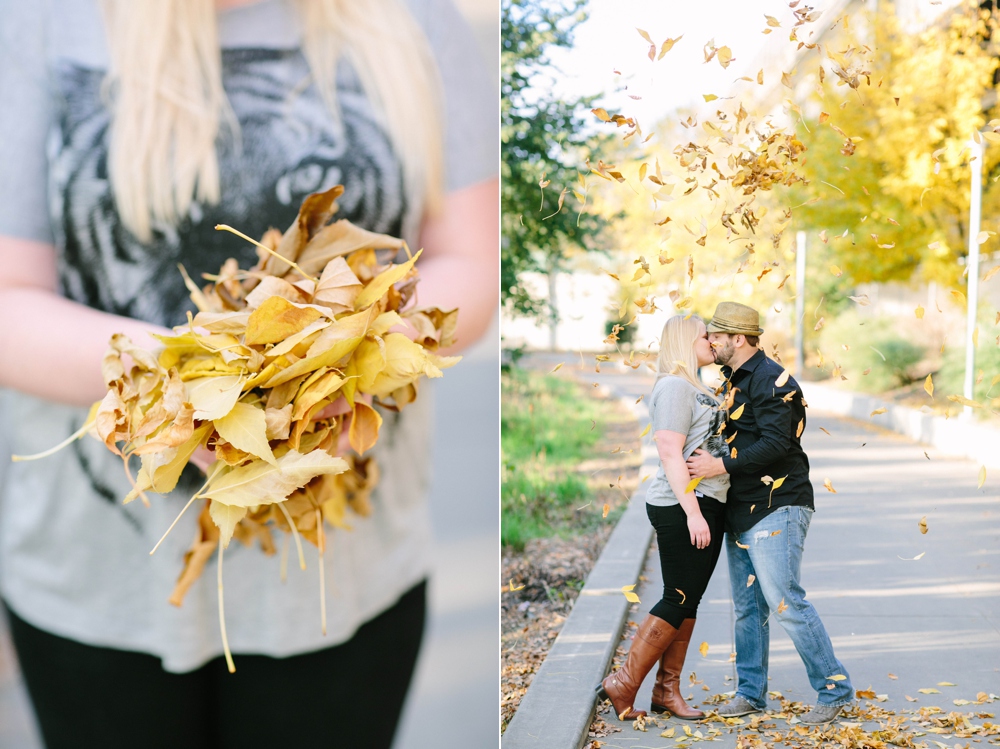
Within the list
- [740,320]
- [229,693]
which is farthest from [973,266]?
[229,693]

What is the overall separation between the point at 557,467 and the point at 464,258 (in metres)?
1.19

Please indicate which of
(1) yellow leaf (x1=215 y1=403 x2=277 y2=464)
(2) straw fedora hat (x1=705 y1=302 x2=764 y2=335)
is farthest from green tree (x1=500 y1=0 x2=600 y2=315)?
(1) yellow leaf (x1=215 y1=403 x2=277 y2=464)

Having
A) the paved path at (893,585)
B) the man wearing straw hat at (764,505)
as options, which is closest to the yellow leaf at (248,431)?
the paved path at (893,585)

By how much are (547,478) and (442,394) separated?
93 centimetres

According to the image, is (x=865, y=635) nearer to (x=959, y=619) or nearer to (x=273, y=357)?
(x=959, y=619)

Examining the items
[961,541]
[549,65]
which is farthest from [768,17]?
[961,541]

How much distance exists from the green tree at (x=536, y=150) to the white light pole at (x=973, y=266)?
1084mm

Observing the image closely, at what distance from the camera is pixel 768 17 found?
7.38 feet

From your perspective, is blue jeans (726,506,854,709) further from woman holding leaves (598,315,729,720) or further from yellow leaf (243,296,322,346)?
yellow leaf (243,296,322,346)

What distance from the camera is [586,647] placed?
2564mm

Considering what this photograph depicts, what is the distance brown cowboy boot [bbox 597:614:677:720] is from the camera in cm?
235

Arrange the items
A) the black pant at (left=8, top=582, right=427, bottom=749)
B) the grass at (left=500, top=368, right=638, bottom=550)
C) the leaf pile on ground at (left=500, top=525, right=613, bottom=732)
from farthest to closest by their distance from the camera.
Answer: the grass at (left=500, top=368, right=638, bottom=550), the leaf pile on ground at (left=500, top=525, right=613, bottom=732), the black pant at (left=8, top=582, right=427, bottom=749)

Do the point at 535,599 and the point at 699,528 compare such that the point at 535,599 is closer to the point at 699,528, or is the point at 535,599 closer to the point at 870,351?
the point at 699,528

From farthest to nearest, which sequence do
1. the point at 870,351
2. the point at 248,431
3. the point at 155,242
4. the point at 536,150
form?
1. the point at 536,150
2. the point at 870,351
3. the point at 155,242
4. the point at 248,431
